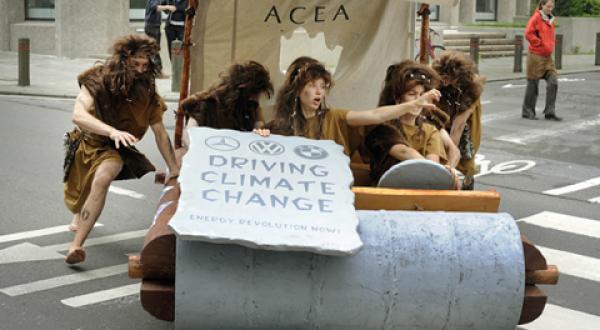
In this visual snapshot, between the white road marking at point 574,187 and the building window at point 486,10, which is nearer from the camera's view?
the white road marking at point 574,187

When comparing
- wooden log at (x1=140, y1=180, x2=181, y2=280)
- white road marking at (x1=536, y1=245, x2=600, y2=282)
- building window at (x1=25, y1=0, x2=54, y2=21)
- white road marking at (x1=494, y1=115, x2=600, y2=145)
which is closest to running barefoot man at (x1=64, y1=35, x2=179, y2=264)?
wooden log at (x1=140, y1=180, x2=181, y2=280)

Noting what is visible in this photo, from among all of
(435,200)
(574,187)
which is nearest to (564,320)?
(435,200)

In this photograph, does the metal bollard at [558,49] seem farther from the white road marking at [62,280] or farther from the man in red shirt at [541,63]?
the white road marking at [62,280]

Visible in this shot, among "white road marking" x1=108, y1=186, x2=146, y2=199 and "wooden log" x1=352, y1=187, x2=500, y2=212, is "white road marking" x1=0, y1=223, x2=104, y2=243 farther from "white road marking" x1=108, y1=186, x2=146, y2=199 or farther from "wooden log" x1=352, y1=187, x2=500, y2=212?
"wooden log" x1=352, y1=187, x2=500, y2=212

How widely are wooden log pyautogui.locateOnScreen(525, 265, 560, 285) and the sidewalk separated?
1208 cm

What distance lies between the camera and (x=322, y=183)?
5621mm

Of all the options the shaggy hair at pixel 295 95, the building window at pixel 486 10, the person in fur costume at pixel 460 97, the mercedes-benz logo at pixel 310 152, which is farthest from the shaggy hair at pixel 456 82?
the building window at pixel 486 10

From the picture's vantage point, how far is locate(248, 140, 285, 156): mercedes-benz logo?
5.85m

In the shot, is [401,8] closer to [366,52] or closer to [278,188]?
[366,52]

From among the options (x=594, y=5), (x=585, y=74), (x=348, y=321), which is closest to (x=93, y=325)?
(x=348, y=321)

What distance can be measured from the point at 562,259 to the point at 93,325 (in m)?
3.80

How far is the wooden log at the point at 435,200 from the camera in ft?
18.6

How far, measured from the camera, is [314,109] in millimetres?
6598

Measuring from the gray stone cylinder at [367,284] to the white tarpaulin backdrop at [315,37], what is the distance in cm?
316
